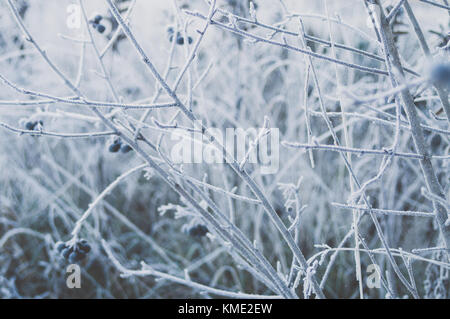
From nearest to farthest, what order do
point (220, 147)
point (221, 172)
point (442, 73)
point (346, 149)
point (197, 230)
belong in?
point (442, 73) < point (346, 149) < point (220, 147) < point (197, 230) < point (221, 172)

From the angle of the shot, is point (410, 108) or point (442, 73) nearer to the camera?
point (442, 73)

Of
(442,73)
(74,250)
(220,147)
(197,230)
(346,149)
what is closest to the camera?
(442,73)

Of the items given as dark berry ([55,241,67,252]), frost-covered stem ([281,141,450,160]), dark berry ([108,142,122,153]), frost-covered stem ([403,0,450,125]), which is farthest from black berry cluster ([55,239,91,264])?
frost-covered stem ([403,0,450,125])

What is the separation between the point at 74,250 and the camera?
790 mm

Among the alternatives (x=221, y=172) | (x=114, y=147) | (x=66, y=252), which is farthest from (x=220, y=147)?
(x=221, y=172)

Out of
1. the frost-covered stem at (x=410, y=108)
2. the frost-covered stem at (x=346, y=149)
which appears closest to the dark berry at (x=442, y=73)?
the frost-covered stem at (x=346, y=149)

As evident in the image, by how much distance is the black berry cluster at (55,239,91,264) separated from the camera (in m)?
0.79

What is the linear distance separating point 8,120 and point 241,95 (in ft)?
3.64

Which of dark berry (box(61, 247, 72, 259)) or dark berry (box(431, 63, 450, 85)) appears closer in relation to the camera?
dark berry (box(431, 63, 450, 85))

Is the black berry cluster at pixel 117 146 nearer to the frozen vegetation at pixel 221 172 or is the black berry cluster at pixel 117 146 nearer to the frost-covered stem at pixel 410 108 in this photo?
the frozen vegetation at pixel 221 172

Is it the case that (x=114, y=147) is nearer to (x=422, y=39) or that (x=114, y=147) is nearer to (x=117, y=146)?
(x=117, y=146)

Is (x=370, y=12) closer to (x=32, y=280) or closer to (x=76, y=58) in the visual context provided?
(x=32, y=280)

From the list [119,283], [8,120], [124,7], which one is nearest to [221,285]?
[119,283]

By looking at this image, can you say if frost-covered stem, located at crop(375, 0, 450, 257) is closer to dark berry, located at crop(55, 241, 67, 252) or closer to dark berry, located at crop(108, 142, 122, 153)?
dark berry, located at crop(108, 142, 122, 153)
